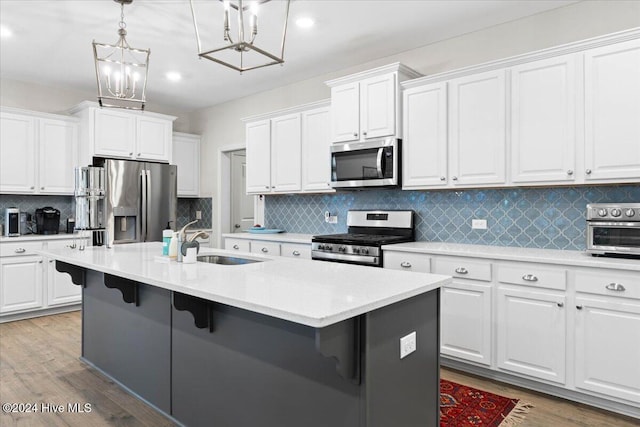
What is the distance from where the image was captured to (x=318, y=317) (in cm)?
128

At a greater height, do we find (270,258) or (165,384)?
(270,258)

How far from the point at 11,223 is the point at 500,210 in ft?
16.5

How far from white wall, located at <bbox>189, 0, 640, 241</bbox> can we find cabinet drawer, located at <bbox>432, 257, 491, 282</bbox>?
1.76 metres

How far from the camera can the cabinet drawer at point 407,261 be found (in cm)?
324

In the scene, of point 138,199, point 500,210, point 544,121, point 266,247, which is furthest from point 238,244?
point 544,121

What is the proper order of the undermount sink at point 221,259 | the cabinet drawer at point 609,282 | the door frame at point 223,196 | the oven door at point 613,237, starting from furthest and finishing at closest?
1. the door frame at point 223,196
2. the undermount sink at point 221,259
3. the oven door at point 613,237
4. the cabinet drawer at point 609,282

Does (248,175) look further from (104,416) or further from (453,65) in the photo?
(104,416)

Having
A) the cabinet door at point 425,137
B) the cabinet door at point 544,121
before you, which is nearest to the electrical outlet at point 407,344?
the cabinet door at point 544,121

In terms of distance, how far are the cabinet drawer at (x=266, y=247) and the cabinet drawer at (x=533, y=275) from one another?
234cm

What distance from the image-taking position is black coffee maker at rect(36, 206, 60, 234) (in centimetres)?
499

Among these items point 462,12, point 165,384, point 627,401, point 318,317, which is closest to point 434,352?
point 318,317

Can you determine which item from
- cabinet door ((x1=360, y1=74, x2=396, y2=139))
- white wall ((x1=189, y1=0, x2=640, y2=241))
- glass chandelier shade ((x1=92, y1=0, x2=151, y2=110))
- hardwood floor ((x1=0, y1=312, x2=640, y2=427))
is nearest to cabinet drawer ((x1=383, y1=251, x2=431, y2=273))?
hardwood floor ((x1=0, y1=312, x2=640, y2=427))

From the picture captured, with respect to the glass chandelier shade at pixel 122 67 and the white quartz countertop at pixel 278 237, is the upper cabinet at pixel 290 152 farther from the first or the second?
the glass chandelier shade at pixel 122 67

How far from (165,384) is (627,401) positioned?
2.67 meters
